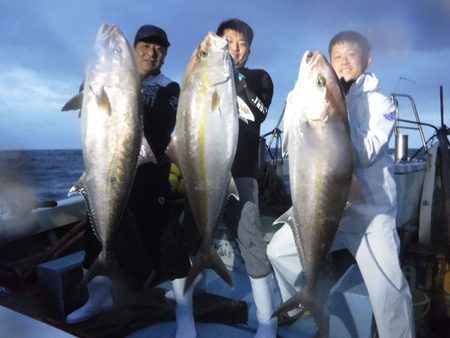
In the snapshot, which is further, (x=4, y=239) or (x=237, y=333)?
(x=4, y=239)

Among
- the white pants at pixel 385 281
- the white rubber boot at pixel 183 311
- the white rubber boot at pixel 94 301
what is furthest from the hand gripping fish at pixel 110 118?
the white pants at pixel 385 281

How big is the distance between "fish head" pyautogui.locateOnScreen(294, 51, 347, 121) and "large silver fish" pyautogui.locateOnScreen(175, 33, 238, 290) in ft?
1.48

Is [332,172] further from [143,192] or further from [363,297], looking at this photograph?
[143,192]

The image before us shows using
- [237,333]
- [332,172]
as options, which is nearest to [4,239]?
[237,333]

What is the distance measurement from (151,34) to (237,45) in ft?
2.22

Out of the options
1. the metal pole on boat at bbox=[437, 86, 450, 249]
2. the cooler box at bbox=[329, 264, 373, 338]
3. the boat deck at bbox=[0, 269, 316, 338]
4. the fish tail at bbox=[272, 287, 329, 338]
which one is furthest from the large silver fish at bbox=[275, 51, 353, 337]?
the metal pole on boat at bbox=[437, 86, 450, 249]

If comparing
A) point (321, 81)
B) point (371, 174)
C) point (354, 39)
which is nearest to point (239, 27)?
point (354, 39)

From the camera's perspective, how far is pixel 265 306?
3193 millimetres

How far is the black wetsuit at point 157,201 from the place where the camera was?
3131 mm

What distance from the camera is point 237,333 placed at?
136 inches

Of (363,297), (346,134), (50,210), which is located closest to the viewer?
(346,134)

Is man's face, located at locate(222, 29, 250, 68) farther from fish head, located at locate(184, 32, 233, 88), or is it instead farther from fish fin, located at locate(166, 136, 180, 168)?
fish fin, located at locate(166, 136, 180, 168)

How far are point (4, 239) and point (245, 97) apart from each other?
3.37m

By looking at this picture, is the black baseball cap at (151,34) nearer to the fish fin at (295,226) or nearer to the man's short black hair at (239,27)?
the man's short black hair at (239,27)
